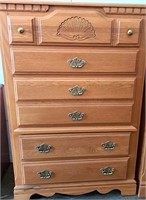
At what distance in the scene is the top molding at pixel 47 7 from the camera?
36.2 inches

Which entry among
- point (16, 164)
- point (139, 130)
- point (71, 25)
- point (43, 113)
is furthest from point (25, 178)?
point (71, 25)

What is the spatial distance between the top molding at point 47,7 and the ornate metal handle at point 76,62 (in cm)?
26

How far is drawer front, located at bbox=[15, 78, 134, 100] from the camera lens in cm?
103

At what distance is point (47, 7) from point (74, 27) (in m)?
0.16

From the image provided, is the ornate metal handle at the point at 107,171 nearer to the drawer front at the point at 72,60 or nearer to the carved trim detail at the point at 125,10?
the drawer front at the point at 72,60

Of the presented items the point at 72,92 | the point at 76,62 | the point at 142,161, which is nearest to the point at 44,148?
the point at 72,92

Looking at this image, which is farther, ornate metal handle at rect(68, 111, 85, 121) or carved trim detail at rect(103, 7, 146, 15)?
ornate metal handle at rect(68, 111, 85, 121)

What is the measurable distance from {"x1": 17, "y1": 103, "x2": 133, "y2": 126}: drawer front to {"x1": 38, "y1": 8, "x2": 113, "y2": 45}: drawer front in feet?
1.15

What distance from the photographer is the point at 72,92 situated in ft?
3.47

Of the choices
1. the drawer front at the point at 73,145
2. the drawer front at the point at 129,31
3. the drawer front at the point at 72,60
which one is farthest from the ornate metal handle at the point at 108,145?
the drawer front at the point at 129,31

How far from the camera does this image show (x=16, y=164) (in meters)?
1.17

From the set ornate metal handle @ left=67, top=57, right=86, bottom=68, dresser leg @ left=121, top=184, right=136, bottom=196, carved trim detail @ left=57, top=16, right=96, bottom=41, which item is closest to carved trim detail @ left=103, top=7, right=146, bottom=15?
carved trim detail @ left=57, top=16, right=96, bottom=41

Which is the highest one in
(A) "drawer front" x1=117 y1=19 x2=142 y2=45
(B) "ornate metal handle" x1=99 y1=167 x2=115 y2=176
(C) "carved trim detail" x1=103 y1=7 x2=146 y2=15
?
(C) "carved trim detail" x1=103 y1=7 x2=146 y2=15

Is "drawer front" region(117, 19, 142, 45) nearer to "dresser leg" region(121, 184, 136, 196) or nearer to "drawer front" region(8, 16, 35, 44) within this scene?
"drawer front" region(8, 16, 35, 44)
